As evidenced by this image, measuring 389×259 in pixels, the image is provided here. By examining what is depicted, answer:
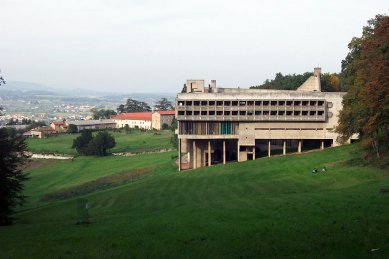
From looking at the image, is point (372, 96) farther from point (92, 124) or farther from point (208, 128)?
point (92, 124)

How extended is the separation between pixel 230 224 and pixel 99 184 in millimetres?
43093

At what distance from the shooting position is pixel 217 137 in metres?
67.9

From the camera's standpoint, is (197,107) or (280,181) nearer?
Result: (280,181)

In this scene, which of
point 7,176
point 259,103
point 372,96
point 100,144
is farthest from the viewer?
point 100,144

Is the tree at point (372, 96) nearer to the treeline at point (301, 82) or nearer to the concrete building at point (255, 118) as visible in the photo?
the concrete building at point (255, 118)

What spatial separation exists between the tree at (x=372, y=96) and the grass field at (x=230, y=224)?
3.53m

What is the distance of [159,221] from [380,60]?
23.6m

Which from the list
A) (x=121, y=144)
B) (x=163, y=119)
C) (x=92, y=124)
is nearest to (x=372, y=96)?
(x=121, y=144)

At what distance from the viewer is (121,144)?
4764 inches

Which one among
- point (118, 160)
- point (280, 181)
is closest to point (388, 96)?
point (280, 181)

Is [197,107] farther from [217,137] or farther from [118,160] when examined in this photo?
[118,160]

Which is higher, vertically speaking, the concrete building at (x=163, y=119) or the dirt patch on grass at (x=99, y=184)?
the concrete building at (x=163, y=119)

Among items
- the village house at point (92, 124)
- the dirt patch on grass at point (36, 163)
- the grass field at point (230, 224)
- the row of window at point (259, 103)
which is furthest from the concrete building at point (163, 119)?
the grass field at point (230, 224)

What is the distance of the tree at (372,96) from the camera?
1511 inches
